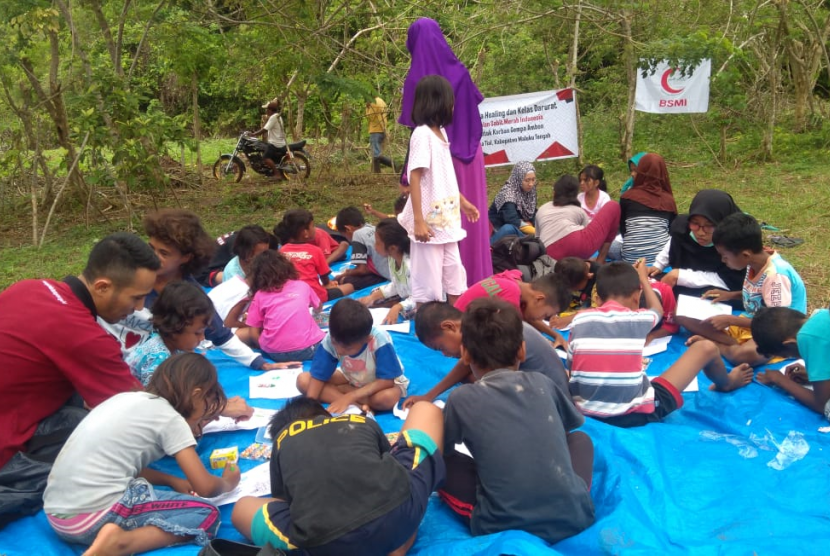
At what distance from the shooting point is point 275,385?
3.56 meters

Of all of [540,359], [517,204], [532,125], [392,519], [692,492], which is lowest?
[692,492]

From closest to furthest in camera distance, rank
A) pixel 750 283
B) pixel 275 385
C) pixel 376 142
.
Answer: pixel 275 385 → pixel 750 283 → pixel 376 142

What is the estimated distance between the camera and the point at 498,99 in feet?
26.6

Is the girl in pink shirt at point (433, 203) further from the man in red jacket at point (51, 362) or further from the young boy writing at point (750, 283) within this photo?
the man in red jacket at point (51, 362)

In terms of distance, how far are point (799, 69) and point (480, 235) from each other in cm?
788

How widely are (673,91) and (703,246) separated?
205 inches

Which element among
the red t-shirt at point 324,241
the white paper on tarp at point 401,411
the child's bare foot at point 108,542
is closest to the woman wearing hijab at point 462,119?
the red t-shirt at point 324,241

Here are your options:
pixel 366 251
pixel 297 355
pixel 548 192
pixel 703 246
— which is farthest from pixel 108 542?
pixel 548 192

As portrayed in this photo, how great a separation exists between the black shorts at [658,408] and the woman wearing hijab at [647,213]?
1.99 m

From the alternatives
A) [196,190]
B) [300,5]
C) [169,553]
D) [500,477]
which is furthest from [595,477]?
[196,190]

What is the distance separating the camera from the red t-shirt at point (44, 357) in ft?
7.72

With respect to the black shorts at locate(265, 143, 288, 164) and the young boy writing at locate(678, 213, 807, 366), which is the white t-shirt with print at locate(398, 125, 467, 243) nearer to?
the young boy writing at locate(678, 213, 807, 366)

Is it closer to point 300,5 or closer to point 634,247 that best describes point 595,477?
point 634,247

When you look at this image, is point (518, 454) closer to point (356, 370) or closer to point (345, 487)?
point (345, 487)
